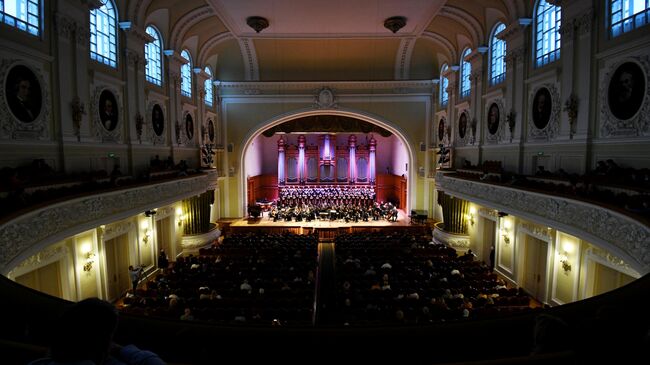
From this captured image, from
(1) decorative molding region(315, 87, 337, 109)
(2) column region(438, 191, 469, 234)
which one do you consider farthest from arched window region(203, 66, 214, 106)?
(2) column region(438, 191, 469, 234)

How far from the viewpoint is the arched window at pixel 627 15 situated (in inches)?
338

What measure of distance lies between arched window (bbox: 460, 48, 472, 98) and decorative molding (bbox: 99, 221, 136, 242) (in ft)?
56.6

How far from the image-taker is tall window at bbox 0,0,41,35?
8641 millimetres

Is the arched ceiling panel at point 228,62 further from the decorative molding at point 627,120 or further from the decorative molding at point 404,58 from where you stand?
the decorative molding at point 627,120

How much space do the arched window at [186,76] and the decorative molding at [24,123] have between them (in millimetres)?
9387

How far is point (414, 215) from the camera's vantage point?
907 inches

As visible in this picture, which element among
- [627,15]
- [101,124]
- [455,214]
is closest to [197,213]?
[101,124]

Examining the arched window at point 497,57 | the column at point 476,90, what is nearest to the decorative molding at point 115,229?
the column at point 476,90

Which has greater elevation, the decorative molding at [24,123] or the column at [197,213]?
the decorative molding at [24,123]

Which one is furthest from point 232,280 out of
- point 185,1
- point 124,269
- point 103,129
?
point 185,1

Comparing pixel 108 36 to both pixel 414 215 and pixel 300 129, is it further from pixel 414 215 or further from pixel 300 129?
pixel 414 215

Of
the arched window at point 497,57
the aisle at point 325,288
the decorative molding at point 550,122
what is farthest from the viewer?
the arched window at point 497,57

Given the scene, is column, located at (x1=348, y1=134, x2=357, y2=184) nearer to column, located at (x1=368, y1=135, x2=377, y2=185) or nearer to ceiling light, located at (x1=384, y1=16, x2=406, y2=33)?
column, located at (x1=368, y1=135, x2=377, y2=185)

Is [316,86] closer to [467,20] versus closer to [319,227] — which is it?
[319,227]
